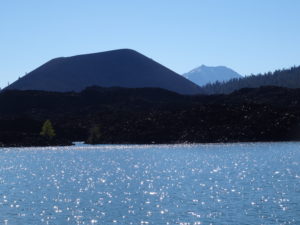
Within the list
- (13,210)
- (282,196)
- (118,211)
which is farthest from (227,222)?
(13,210)

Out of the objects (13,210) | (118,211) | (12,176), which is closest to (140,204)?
(118,211)

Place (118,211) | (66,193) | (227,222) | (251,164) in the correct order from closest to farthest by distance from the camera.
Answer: (227,222) < (118,211) < (66,193) < (251,164)

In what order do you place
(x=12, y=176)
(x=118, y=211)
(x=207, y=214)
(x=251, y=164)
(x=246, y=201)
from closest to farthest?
(x=207, y=214)
(x=118, y=211)
(x=246, y=201)
(x=12, y=176)
(x=251, y=164)

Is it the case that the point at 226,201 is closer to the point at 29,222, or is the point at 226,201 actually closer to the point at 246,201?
the point at 246,201

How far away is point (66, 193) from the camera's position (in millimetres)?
78938

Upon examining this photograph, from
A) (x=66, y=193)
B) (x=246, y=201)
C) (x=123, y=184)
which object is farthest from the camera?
(x=123, y=184)

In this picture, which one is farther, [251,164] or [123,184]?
[251,164]

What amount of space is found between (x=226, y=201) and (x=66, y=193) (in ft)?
81.6

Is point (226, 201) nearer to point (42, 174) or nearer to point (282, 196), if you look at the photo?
point (282, 196)

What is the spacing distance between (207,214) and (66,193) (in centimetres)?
2846

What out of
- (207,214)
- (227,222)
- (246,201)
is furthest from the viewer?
(246,201)

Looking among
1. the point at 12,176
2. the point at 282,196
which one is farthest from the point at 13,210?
the point at 12,176

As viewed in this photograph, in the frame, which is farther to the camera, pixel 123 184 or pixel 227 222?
pixel 123 184

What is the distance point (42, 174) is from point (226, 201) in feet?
189
